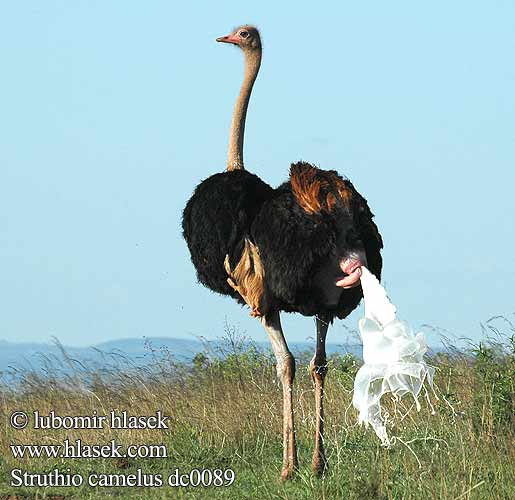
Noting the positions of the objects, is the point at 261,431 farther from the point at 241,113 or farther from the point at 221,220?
the point at 241,113

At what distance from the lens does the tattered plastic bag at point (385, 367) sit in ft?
22.9

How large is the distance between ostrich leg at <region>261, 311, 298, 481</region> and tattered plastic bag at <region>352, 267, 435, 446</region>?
95 cm

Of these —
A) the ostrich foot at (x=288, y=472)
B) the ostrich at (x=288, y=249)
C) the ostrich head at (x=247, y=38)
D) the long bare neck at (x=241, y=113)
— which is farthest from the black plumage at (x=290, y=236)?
the ostrich head at (x=247, y=38)

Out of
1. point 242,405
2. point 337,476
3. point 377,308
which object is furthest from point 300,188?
point 242,405

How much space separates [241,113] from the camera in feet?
31.2

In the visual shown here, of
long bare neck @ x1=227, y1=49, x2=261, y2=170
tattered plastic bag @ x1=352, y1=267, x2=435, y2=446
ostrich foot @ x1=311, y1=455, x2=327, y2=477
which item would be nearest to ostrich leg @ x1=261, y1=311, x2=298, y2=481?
ostrich foot @ x1=311, y1=455, x2=327, y2=477

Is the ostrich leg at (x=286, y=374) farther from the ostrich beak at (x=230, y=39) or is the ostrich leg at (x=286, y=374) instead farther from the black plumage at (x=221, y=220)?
the ostrich beak at (x=230, y=39)

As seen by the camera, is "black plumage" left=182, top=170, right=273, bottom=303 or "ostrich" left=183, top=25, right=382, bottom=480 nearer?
A: "ostrich" left=183, top=25, right=382, bottom=480

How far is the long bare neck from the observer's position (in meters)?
9.25

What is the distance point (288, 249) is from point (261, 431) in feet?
7.63

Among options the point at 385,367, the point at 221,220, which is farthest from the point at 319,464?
the point at 221,220

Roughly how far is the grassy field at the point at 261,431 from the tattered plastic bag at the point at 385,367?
0.26m

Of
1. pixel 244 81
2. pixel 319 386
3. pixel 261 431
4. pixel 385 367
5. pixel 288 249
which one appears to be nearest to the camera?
pixel 385 367

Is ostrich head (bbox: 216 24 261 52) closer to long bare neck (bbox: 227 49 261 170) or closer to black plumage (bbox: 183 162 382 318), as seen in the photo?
long bare neck (bbox: 227 49 261 170)
